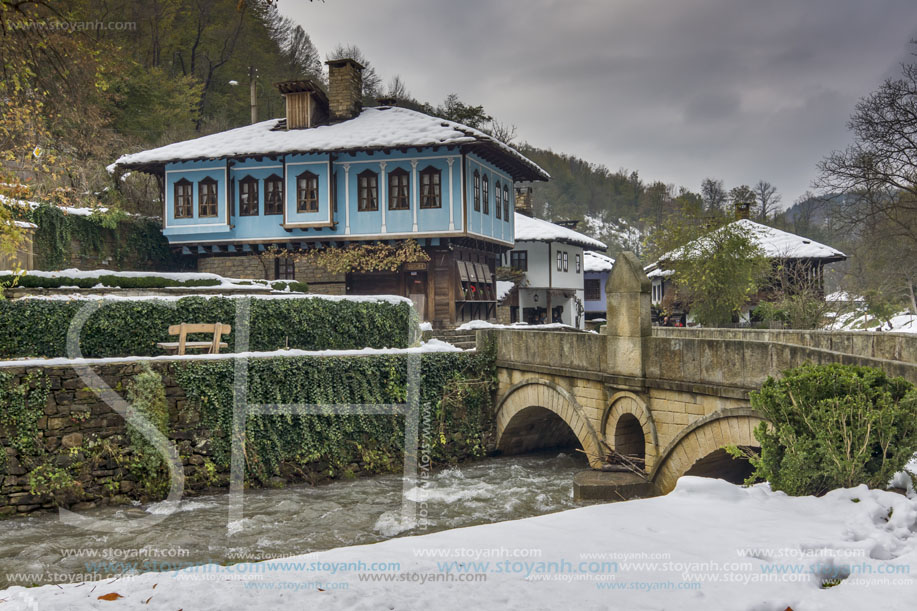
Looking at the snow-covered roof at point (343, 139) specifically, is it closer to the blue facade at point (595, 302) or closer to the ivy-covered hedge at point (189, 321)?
the ivy-covered hedge at point (189, 321)

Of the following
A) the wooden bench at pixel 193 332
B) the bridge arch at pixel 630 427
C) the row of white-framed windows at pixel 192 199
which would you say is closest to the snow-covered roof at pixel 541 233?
the row of white-framed windows at pixel 192 199

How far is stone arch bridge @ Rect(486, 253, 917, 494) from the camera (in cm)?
945

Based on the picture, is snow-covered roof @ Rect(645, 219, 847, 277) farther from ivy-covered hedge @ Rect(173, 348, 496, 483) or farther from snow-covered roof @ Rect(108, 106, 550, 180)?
ivy-covered hedge @ Rect(173, 348, 496, 483)

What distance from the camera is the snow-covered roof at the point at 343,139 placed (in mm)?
23109

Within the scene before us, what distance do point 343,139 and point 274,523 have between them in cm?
1607

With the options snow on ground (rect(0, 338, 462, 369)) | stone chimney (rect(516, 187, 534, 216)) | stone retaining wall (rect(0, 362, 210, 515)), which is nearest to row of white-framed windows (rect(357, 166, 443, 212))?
snow on ground (rect(0, 338, 462, 369))

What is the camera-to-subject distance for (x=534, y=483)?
1449 centimetres

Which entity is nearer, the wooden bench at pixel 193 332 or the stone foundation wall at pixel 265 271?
the wooden bench at pixel 193 332

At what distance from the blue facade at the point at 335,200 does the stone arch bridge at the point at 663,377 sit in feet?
32.3

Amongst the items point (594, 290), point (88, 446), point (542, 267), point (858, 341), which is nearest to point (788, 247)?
point (542, 267)

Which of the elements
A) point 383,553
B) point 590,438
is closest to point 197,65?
point 590,438

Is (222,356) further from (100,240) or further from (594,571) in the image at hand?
(100,240)

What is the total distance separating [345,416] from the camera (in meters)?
15.0

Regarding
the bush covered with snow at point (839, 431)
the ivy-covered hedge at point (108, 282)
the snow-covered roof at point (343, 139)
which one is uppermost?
the snow-covered roof at point (343, 139)
